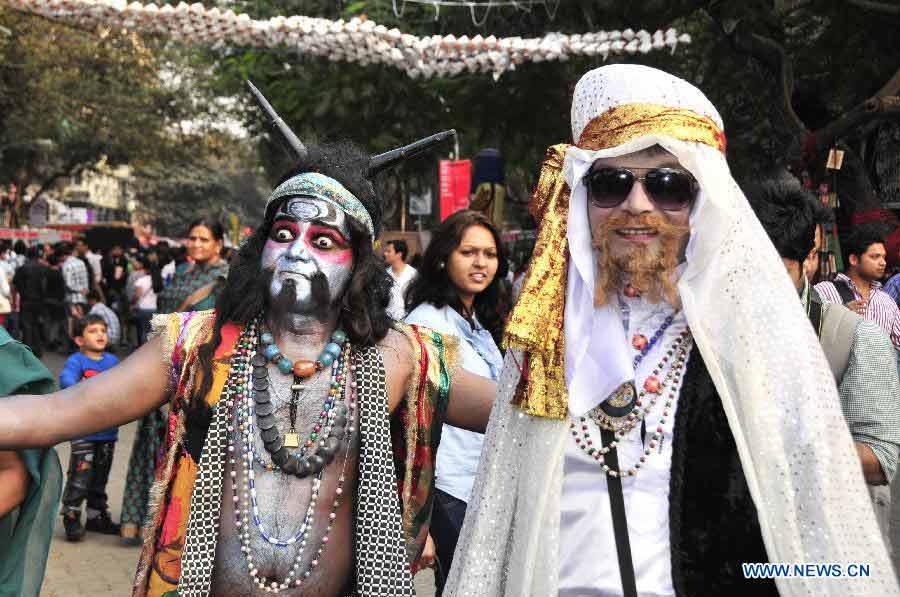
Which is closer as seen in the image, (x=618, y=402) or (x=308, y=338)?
(x=618, y=402)

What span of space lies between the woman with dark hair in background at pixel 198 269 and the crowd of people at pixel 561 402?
3.80 metres

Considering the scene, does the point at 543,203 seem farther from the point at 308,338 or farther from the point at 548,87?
the point at 548,87

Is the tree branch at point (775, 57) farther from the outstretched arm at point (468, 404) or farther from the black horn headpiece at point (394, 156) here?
the outstretched arm at point (468, 404)

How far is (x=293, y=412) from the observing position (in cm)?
331

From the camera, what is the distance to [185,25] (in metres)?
10.8

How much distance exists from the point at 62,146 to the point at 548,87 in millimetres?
21137

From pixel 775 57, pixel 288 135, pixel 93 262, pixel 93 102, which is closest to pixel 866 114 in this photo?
pixel 775 57

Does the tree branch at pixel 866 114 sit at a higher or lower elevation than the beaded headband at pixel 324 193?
higher

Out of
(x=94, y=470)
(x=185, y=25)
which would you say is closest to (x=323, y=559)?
(x=94, y=470)

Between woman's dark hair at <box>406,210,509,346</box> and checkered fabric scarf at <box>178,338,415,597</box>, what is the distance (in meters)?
2.00

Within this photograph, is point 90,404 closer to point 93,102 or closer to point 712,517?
point 712,517

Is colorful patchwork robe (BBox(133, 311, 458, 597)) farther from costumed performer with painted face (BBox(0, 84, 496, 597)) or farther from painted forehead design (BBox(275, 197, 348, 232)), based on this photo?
painted forehead design (BBox(275, 197, 348, 232))

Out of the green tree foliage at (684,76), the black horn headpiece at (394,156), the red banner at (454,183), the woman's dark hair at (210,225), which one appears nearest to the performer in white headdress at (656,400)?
the black horn headpiece at (394,156)

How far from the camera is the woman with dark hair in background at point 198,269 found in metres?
7.24
